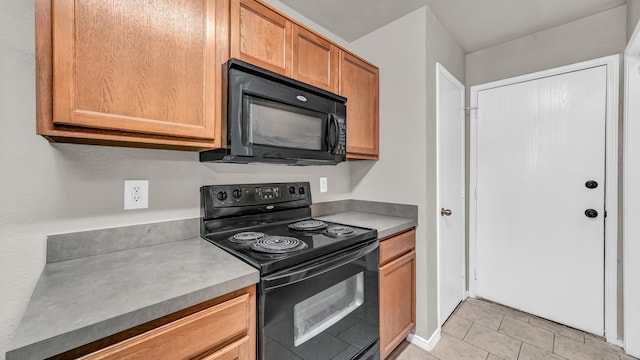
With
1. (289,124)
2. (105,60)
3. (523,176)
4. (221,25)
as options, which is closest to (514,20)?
(523,176)

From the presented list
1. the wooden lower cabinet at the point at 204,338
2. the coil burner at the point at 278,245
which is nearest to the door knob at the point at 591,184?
the coil burner at the point at 278,245

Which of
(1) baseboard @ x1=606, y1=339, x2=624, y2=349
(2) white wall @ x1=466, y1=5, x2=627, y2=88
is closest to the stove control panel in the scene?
(2) white wall @ x1=466, y1=5, x2=627, y2=88

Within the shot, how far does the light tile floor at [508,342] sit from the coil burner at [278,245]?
1207mm

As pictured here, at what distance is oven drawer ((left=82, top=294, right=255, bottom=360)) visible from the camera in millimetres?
688

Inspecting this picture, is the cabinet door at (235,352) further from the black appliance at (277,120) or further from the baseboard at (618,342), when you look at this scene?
the baseboard at (618,342)

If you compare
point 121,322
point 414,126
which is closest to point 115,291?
point 121,322

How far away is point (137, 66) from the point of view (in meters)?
0.97

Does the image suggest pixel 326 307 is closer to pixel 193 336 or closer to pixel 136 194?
pixel 193 336

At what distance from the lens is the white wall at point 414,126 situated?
1835 millimetres

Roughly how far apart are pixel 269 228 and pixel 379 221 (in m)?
0.76

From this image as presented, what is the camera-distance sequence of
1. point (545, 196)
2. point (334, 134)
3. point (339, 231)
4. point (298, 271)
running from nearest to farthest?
point (298, 271), point (339, 231), point (334, 134), point (545, 196)

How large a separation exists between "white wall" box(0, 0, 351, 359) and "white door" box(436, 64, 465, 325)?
1.94 m

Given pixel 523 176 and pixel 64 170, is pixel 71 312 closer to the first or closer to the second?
pixel 64 170

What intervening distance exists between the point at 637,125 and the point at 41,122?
308 cm
